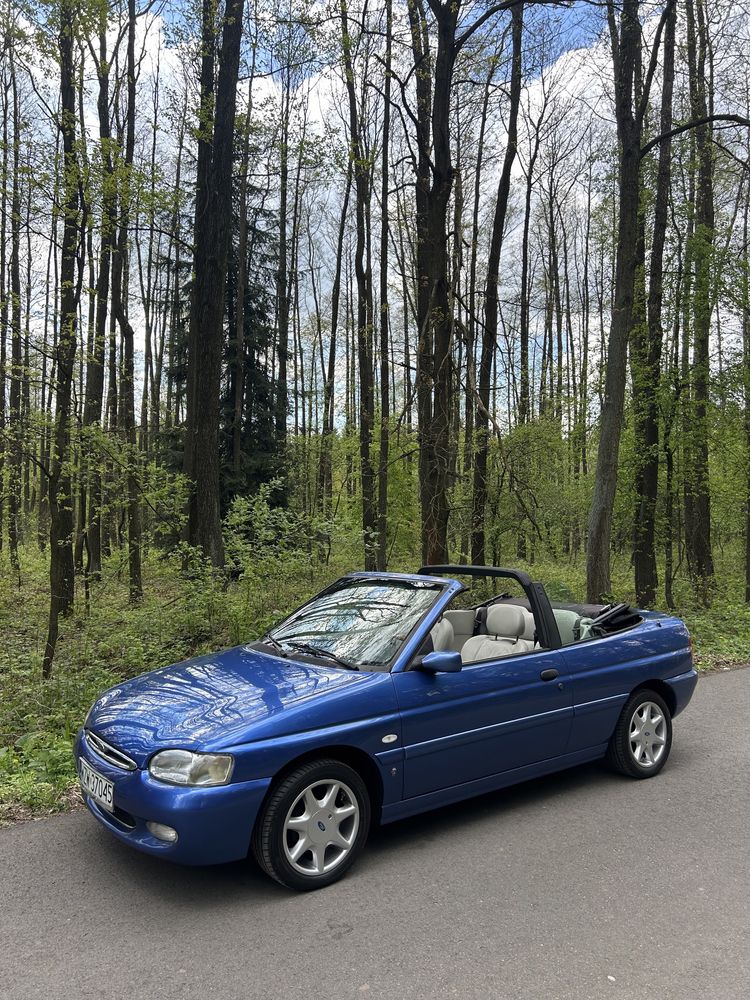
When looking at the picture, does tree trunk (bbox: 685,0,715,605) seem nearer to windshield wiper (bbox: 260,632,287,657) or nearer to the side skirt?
the side skirt

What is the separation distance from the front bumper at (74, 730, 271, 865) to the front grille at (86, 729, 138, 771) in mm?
40

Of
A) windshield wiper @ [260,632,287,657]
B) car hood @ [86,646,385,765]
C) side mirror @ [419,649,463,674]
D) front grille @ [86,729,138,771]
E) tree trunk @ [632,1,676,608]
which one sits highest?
tree trunk @ [632,1,676,608]

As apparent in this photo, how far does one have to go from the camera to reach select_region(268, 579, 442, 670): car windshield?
13.8 feet

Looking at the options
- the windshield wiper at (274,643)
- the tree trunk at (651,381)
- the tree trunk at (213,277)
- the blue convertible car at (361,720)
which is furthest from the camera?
the tree trunk at (651,381)

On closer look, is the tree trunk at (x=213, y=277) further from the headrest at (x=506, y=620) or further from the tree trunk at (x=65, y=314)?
the headrest at (x=506, y=620)

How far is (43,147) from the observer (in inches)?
344

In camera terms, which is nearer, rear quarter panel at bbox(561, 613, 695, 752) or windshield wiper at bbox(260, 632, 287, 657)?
windshield wiper at bbox(260, 632, 287, 657)

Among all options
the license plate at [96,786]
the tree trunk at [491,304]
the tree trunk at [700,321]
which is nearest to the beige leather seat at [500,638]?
the license plate at [96,786]

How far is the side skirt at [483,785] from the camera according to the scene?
3863 mm

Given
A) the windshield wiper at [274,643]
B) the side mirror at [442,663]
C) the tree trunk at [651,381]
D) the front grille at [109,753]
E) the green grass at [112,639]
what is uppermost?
the tree trunk at [651,381]

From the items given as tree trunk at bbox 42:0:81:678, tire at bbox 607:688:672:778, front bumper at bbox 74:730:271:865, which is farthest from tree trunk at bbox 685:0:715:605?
front bumper at bbox 74:730:271:865

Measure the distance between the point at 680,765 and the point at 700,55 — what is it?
18.4m

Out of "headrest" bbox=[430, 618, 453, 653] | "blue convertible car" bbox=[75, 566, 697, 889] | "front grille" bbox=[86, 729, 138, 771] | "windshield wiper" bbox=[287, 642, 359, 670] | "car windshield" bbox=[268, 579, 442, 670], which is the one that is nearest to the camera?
"blue convertible car" bbox=[75, 566, 697, 889]

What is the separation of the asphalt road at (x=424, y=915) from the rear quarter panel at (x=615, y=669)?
577mm
